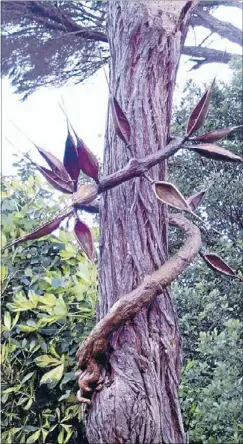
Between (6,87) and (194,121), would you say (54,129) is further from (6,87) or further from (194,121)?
(194,121)

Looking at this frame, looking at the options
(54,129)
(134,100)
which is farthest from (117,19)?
(54,129)

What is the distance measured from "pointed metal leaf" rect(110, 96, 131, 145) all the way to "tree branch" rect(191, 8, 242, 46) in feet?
1.90

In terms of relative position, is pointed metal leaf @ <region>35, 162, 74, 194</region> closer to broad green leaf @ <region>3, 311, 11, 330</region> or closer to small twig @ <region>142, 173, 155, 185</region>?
small twig @ <region>142, 173, 155, 185</region>

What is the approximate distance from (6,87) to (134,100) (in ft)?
1.67

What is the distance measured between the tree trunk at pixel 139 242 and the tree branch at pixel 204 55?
1.41 feet

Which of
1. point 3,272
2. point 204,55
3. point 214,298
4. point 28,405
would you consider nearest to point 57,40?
point 204,55

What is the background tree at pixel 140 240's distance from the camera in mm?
513

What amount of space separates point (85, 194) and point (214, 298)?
47 centimetres

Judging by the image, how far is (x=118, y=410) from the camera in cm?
50

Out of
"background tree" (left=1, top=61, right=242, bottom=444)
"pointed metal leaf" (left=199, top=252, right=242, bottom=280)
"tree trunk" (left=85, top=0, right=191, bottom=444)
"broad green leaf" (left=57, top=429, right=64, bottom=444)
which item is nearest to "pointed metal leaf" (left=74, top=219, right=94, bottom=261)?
"tree trunk" (left=85, top=0, right=191, bottom=444)

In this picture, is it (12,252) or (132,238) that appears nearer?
(132,238)

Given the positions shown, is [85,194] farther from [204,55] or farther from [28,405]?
[204,55]

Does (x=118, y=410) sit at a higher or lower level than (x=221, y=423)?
higher

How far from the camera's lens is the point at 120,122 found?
0.60 m
